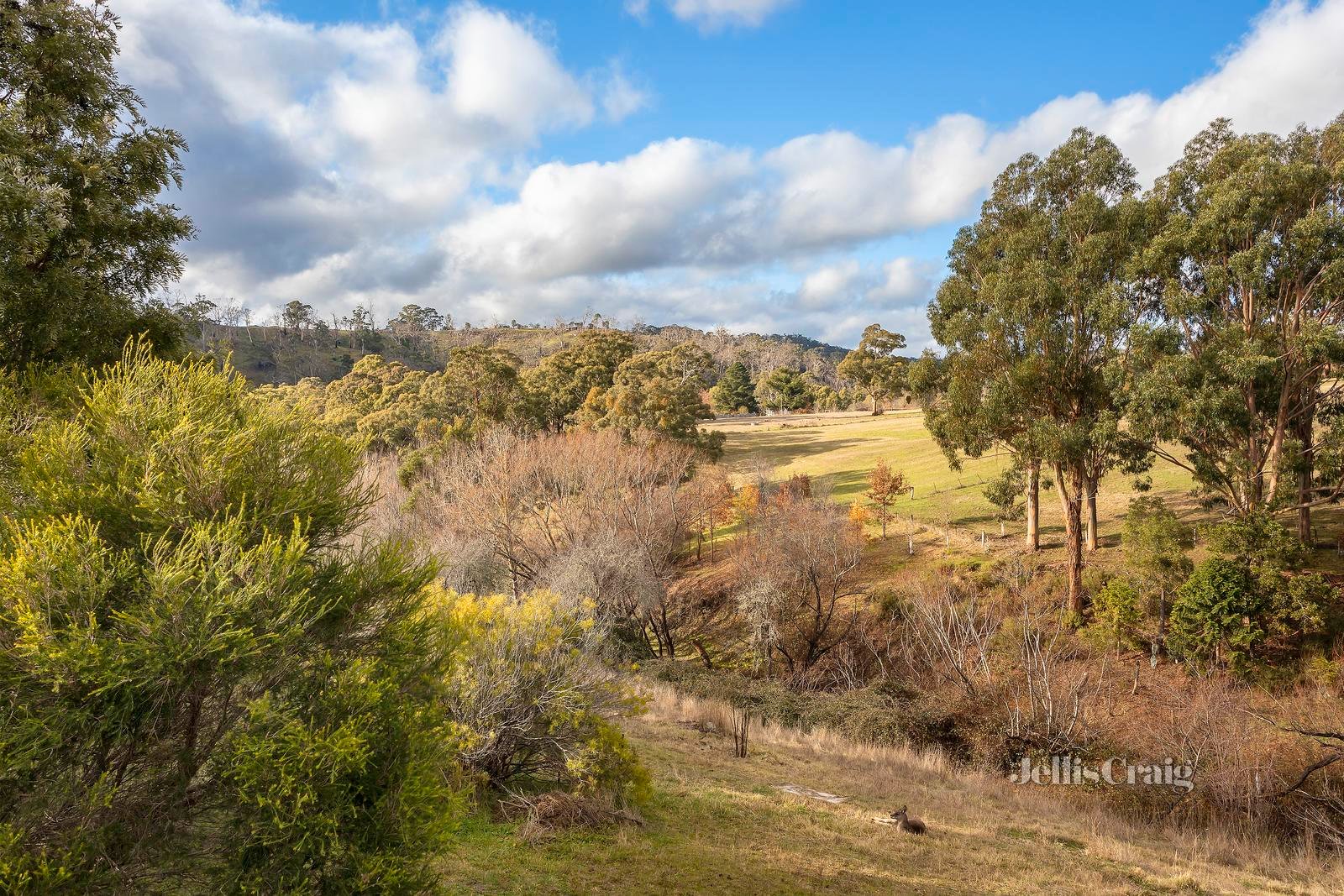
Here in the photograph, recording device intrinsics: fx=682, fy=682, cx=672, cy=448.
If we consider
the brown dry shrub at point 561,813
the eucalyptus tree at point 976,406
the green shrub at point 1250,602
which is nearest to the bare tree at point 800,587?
the eucalyptus tree at point 976,406

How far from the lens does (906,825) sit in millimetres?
10586

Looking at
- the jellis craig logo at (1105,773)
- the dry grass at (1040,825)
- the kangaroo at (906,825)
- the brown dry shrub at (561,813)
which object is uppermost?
the brown dry shrub at (561,813)

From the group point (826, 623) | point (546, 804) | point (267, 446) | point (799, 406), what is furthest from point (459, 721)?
point (799, 406)

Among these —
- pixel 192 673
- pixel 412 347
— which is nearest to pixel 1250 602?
pixel 192 673

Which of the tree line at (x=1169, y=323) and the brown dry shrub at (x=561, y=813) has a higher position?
the tree line at (x=1169, y=323)

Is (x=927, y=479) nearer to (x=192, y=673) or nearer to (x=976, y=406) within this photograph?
(x=976, y=406)

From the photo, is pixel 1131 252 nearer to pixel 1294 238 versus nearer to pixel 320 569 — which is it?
pixel 1294 238

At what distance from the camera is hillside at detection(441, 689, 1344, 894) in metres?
8.23

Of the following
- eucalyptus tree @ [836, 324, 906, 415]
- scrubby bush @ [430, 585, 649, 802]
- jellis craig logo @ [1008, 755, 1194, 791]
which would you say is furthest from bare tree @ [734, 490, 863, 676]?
eucalyptus tree @ [836, 324, 906, 415]

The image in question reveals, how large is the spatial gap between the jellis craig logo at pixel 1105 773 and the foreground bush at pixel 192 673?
1622 cm

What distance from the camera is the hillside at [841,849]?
8.23m

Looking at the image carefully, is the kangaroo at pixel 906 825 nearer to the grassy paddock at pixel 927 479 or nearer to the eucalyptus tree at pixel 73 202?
the eucalyptus tree at pixel 73 202

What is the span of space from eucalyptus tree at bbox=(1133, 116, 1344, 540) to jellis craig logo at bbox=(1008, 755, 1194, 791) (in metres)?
9.25

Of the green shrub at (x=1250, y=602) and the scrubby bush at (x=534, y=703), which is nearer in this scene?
the scrubby bush at (x=534, y=703)
